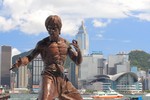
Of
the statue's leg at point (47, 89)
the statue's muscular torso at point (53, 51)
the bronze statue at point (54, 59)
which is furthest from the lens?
the statue's muscular torso at point (53, 51)

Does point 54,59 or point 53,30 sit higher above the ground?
point 53,30

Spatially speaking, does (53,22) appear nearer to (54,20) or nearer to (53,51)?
(54,20)

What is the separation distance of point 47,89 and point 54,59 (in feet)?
1.98

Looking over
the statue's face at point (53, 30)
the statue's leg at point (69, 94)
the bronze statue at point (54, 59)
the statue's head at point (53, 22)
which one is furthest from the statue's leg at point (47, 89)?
the statue's head at point (53, 22)

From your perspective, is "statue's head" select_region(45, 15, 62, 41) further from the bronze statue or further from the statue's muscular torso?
the statue's muscular torso

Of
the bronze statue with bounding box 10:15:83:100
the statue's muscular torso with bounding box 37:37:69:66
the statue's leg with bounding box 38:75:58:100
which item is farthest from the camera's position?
the statue's muscular torso with bounding box 37:37:69:66

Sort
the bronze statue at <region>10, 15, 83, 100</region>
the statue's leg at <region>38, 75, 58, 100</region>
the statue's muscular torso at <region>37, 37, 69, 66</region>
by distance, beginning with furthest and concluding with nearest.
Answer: the statue's muscular torso at <region>37, 37, 69, 66</region>, the bronze statue at <region>10, 15, 83, 100</region>, the statue's leg at <region>38, 75, 58, 100</region>

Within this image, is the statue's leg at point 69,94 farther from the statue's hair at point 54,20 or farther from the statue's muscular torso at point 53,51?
the statue's hair at point 54,20

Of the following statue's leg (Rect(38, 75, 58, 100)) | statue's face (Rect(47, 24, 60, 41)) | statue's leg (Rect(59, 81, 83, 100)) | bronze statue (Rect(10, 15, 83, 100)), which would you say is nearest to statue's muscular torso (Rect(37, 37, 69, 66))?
bronze statue (Rect(10, 15, 83, 100))

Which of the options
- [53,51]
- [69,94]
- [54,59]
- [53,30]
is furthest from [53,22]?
[69,94]

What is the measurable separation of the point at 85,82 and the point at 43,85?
16371 cm

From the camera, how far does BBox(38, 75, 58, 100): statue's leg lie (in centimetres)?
748

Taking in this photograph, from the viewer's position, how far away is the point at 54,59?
25.5 ft

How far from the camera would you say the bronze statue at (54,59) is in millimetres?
7629
